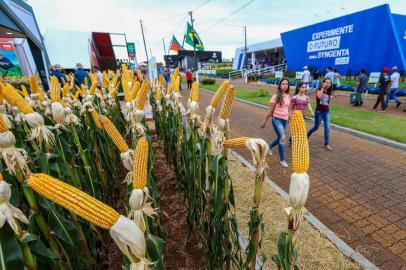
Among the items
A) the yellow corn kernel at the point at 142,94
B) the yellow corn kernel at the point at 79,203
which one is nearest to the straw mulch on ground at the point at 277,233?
the yellow corn kernel at the point at 142,94

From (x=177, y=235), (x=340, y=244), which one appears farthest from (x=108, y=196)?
(x=340, y=244)

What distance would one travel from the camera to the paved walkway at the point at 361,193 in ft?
9.46

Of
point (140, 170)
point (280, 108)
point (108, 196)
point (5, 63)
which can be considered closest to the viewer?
point (140, 170)

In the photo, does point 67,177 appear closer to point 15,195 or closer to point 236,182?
point 15,195

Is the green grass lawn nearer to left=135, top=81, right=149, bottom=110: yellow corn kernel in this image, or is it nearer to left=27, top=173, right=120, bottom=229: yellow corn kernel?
left=135, top=81, right=149, bottom=110: yellow corn kernel

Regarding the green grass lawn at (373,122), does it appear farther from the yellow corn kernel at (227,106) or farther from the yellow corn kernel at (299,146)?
Answer: the yellow corn kernel at (299,146)

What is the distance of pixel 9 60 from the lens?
15031 mm

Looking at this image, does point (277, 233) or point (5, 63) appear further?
point (5, 63)

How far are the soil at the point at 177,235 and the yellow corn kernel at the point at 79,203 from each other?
6.66 ft

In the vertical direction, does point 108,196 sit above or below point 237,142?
below

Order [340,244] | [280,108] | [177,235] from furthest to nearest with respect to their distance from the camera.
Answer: [280,108] → [177,235] → [340,244]

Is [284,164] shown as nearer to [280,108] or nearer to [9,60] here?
[280,108]

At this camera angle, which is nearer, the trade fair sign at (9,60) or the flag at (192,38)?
the trade fair sign at (9,60)

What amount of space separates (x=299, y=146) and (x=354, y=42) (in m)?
19.7
